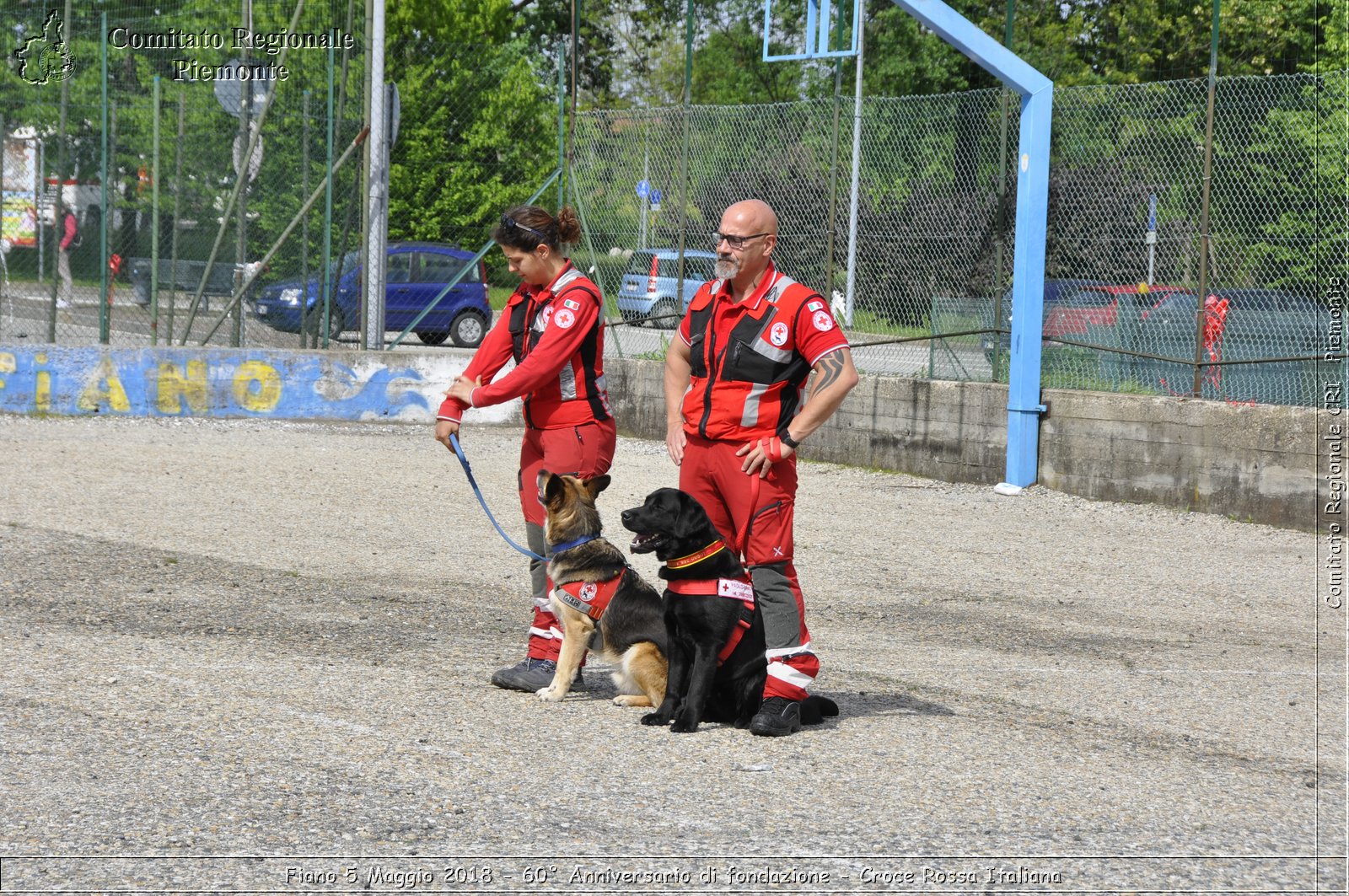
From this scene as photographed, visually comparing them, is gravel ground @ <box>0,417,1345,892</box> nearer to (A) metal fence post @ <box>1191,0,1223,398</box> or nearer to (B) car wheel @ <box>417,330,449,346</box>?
(A) metal fence post @ <box>1191,0,1223,398</box>

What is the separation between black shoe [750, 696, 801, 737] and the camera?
5.21 m

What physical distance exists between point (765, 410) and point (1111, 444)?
6981 millimetres

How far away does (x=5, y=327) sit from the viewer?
14656 mm

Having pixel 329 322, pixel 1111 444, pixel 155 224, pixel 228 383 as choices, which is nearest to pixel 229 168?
pixel 155 224

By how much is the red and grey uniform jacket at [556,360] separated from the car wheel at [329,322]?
10.3 meters

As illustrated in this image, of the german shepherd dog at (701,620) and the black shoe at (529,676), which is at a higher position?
the german shepherd dog at (701,620)

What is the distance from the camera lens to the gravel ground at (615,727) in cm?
394

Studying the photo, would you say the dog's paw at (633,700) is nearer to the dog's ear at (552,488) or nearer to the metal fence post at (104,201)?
the dog's ear at (552,488)

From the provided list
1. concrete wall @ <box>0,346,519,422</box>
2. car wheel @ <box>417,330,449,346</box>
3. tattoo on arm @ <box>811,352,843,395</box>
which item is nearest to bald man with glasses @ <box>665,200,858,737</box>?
tattoo on arm @ <box>811,352,843,395</box>

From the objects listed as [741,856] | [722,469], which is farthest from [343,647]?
[741,856]

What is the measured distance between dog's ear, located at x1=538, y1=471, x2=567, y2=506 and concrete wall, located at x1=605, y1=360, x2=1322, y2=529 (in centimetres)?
698

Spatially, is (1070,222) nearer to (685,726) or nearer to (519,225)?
(519,225)

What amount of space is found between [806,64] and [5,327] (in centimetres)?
1594

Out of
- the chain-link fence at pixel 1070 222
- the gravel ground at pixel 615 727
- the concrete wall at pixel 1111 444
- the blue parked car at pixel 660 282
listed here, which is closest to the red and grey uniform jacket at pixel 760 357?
the gravel ground at pixel 615 727
